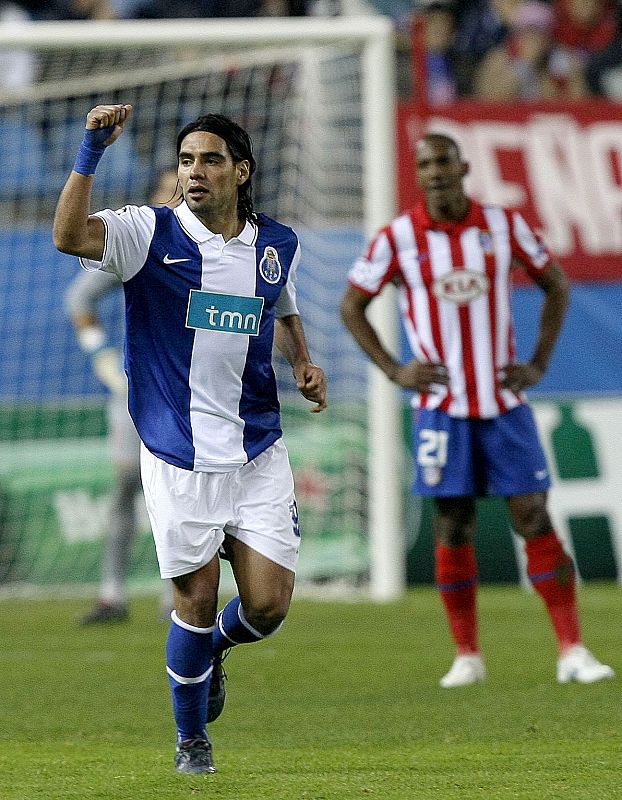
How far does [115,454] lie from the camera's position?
29.7 feet

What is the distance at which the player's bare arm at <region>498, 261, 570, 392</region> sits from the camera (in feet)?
22.5

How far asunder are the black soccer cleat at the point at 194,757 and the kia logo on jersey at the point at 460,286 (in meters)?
2.86

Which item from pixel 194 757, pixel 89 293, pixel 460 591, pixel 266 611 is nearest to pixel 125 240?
pixel 266 611

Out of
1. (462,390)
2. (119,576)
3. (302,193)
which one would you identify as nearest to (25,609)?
(119,576)

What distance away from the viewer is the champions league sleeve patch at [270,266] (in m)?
4.84

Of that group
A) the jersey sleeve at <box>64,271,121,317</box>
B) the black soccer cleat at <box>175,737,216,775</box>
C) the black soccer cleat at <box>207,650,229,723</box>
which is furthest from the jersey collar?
the jersey sleeve at <box>64,271,121,317</box>

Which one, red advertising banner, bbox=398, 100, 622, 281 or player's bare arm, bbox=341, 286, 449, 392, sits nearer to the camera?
player's bare arm, bbox=341, 286, 449, 392

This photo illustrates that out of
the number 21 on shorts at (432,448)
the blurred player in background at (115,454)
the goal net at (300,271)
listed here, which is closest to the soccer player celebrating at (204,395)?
the number 21 on shorts at (432,448)

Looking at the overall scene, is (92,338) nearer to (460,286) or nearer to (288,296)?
(460,286)

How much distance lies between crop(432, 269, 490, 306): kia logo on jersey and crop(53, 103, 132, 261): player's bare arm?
276 cm

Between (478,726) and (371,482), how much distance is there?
16.2ft

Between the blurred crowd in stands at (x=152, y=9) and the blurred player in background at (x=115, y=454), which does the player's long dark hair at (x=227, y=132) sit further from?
the blurred crowd in stands at (x=152, y=9)

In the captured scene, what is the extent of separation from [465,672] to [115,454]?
10.1 feet

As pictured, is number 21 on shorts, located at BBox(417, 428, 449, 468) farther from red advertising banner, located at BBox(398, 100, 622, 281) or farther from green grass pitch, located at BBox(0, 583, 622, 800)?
A: red advertising banner, located at BBox(398, 100, 622, 281)
